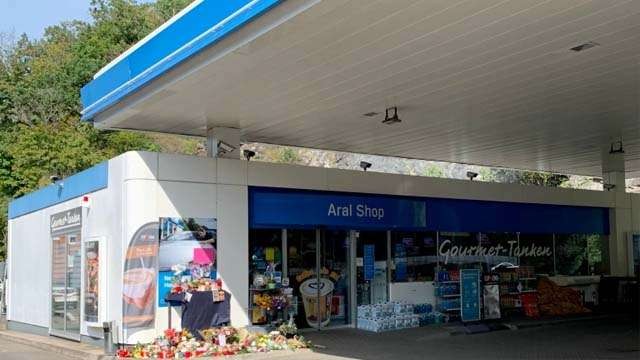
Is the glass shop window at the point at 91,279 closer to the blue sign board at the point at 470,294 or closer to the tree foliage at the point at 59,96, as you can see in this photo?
the blue sign board at the point at 470,294

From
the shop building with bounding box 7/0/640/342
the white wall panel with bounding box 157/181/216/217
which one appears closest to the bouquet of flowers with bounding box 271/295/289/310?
the shop building with bounding box 7/0/640/342

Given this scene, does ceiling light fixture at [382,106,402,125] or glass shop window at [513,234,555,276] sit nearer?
ceiling light fixture at [382,106,402,125]

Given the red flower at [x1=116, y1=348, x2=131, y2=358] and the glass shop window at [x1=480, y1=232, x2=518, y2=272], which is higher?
the glass shop window at [x1=480, y1=232, x2=518, y2=272]

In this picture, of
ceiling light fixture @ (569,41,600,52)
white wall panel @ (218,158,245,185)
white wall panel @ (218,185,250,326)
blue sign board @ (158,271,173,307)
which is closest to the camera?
ceiling light fixture @ (569,41,600,52)

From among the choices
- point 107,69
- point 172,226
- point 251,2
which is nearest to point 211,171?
point 172,226

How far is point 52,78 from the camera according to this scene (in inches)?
1619

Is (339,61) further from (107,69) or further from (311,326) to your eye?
(311,326)

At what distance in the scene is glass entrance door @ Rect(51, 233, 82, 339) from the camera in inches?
575

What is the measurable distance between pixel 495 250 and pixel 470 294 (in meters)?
2.03

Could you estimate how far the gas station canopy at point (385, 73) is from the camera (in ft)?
25.9

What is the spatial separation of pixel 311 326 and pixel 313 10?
8764 millimetres

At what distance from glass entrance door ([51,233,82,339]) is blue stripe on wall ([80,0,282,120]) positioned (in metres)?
3.49

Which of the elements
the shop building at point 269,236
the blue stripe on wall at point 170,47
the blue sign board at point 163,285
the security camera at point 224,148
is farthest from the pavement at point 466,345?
the blue stripe on wall at point 170,47

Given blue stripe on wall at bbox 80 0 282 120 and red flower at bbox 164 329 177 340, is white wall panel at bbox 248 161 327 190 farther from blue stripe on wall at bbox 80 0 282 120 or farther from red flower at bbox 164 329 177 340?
red flower at bbox 164 329 177 340
